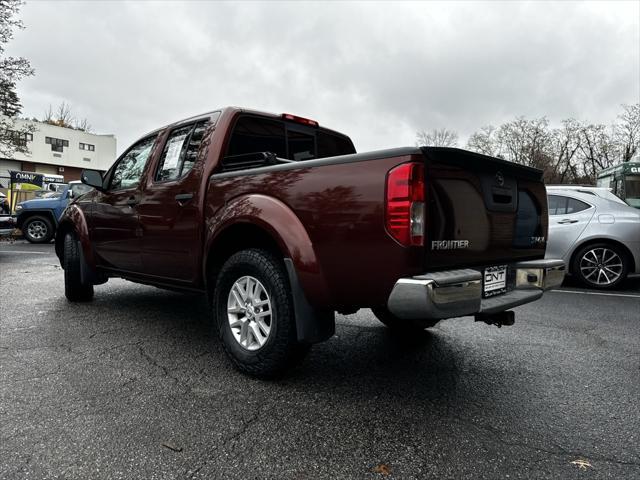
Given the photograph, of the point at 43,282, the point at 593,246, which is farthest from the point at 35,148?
the point at 593,246

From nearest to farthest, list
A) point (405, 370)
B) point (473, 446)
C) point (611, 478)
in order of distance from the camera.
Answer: point (611, 478) < point (473, 446) < point (405, 370)

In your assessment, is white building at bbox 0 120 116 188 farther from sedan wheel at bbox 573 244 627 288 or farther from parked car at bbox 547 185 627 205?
sedan wheel at bbox 573 244 627 288

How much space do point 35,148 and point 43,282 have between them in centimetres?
5477

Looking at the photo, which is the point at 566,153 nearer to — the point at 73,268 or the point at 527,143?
the point at 527,143

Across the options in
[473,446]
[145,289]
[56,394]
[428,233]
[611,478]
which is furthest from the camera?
[145,289]

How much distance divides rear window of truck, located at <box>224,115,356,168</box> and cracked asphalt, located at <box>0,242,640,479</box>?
1637 mm

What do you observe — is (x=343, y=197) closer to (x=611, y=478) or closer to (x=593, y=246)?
(x=611, y=478)

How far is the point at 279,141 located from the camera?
406 centimetres

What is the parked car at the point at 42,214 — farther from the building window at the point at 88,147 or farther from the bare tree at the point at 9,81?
the building window at the point at 88,147

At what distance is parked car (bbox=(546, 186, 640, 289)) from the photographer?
6.80m

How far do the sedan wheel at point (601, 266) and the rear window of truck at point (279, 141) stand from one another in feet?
15.0

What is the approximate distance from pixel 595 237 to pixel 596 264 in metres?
0.43

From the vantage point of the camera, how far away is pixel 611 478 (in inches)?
76.3

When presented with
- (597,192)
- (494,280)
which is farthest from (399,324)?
(597,192)
